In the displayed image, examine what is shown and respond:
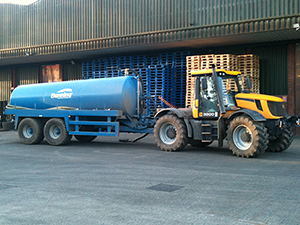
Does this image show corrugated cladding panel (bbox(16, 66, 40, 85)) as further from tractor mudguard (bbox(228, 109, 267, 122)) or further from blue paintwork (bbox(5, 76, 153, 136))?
tractor mudguard (bbox(228, 109, 267, 122))

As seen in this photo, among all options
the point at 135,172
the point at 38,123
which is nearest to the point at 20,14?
the point at 38,123

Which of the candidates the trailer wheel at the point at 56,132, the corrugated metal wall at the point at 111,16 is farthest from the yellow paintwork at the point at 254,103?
the trailer wheel at the point at 56,132

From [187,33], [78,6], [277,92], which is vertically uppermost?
[78,6]

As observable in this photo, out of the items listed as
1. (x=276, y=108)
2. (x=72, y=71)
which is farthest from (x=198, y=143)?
(x=72, y=71)

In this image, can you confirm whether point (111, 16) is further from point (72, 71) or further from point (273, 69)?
point (273, 69)

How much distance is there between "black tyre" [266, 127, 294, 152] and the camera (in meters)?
12.3

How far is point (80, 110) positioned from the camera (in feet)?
50.1

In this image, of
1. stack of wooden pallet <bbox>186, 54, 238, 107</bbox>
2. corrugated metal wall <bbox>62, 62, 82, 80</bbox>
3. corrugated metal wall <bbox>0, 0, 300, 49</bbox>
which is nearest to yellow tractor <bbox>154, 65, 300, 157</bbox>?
stack of wooden pallet <bbox>186, 54, 238, 107</bbox>

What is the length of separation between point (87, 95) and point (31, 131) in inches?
145

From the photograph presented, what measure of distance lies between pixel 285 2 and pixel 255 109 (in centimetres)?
832

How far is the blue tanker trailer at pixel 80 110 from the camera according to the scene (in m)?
14.8

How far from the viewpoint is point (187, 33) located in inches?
774

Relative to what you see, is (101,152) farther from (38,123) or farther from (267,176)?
(267,176)

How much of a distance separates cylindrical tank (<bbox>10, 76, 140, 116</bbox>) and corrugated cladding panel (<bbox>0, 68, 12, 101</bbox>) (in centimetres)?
1578
